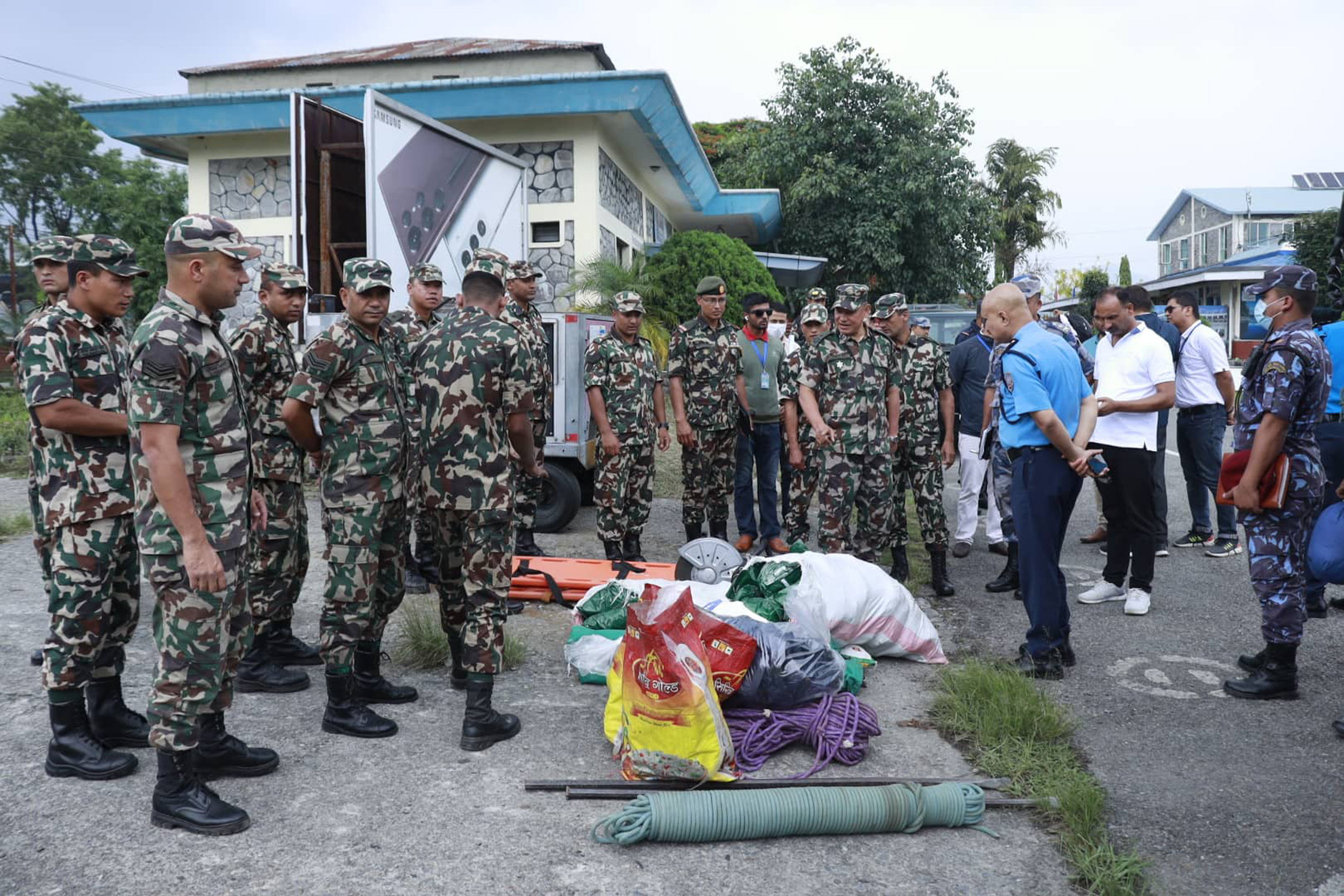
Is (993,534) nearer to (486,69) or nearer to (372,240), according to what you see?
(372,240)

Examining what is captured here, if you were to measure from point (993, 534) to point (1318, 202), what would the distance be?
54.1m

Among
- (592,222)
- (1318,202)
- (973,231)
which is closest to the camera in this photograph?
(592,222)

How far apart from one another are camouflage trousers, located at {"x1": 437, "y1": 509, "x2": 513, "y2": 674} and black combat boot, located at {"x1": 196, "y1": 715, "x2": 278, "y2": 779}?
2.60ft

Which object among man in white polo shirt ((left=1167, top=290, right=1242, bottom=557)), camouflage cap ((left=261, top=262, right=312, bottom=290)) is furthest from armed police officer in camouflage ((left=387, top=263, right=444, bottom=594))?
man in white polo shirt ((left=1167, top=290, right=1242, bottom=557))

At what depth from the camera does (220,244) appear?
9.91ft

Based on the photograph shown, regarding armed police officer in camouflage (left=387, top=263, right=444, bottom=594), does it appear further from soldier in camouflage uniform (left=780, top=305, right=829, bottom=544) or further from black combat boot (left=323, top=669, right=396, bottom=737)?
soldier in camouflage uniform (left=780, top=305, right=829, bottom=544)

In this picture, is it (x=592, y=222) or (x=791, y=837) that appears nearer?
(x=791, y=837)

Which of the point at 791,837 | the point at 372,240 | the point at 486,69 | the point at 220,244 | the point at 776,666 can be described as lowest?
the point at 791,837

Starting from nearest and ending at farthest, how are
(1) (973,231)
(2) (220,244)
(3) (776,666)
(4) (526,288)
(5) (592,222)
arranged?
(2) (220,244) < (3) (776,666) < (4) (526,288) < (5) (592,222) < (1) (973,231)

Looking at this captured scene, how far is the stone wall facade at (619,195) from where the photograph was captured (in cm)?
1377

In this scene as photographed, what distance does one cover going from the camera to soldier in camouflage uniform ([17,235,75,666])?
12.1ft

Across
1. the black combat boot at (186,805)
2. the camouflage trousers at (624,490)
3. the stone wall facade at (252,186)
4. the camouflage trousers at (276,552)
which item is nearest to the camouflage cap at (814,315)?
the camouflage trousers at (624,490)

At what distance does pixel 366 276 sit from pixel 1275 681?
433cm

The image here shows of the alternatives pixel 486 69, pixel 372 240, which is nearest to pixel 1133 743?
pixel 372 240
